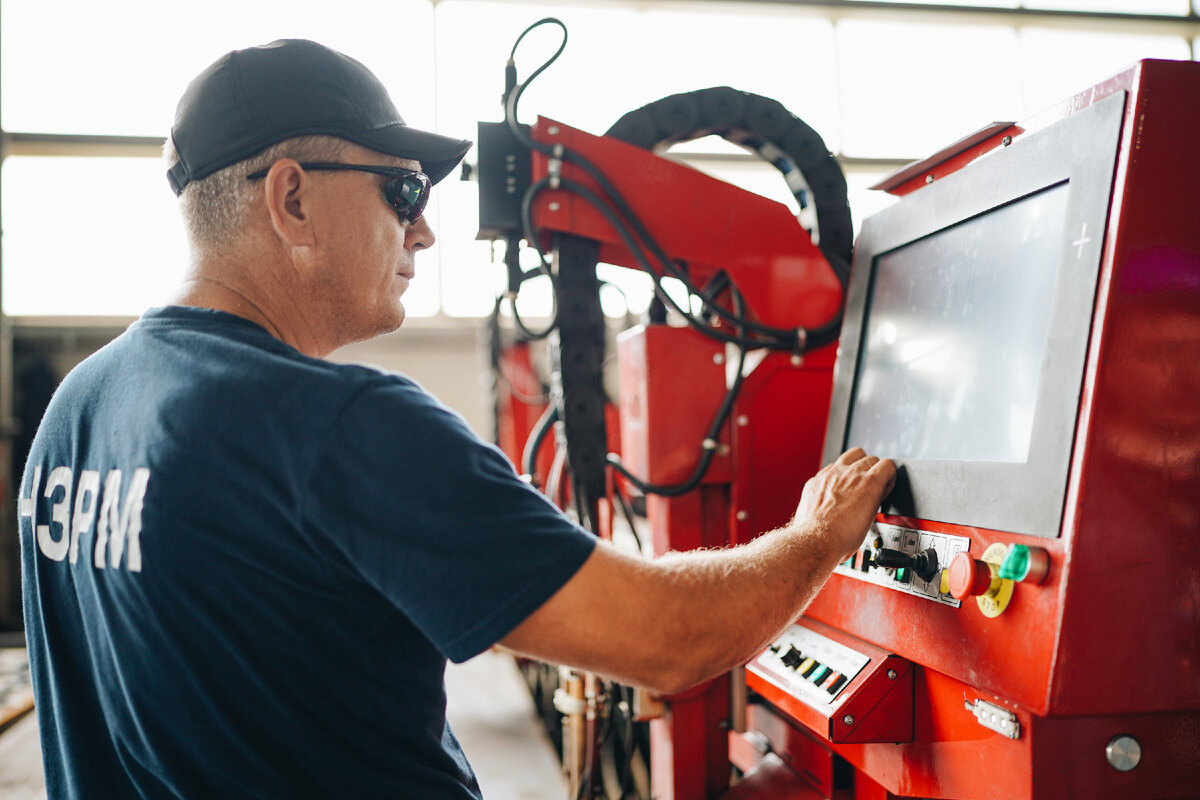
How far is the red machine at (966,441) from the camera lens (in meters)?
0.75

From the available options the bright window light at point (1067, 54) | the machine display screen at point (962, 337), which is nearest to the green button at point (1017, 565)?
the machine display screen at point (962, 337)

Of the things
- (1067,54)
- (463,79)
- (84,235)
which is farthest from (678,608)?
(1067,54)

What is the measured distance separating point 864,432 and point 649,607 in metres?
0.59

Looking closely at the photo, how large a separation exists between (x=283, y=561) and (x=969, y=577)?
0.66 metres

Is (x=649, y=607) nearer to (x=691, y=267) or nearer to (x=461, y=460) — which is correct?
(x=461, y=460)

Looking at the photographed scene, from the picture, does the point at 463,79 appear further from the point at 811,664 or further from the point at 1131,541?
the point at 1131,541

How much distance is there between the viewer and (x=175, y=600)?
0.70 meters

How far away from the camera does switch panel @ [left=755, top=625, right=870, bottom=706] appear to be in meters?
1.03

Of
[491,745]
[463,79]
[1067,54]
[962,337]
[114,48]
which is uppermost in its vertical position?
[1067,54]

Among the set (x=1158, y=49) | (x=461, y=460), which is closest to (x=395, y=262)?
(x=461, y=460)

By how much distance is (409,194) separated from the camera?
3.11 feet

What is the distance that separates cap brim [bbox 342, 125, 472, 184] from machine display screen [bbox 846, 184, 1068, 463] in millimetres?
661

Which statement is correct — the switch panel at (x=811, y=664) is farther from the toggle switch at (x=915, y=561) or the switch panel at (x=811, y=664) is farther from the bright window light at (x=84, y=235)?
the bright window light at (x=84, y=235)

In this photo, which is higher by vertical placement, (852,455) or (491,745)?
(852,455)
